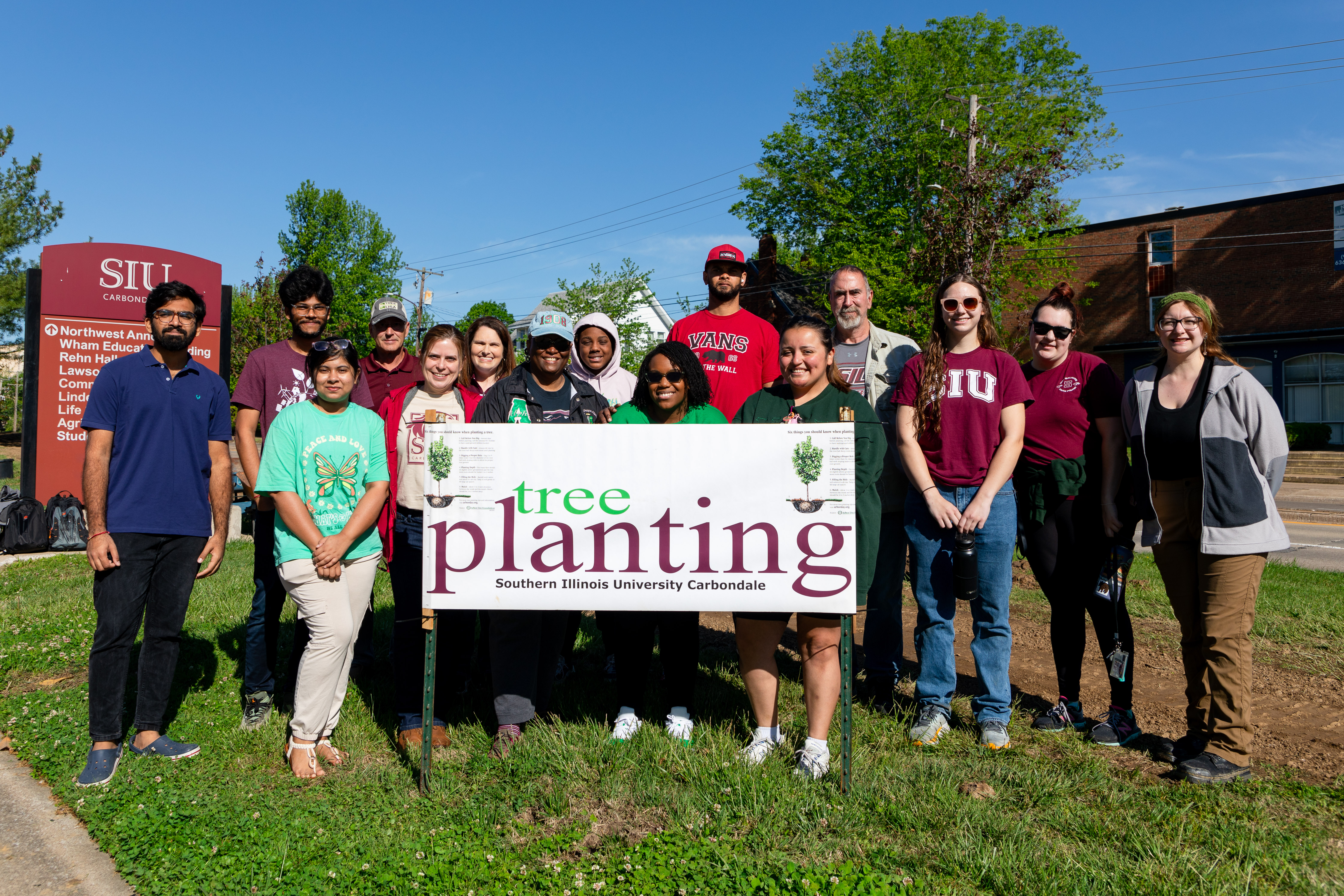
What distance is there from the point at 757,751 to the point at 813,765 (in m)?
0.27

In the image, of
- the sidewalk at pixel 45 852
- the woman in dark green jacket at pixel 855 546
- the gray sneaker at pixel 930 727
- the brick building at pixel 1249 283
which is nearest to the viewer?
the sidewalk at pixel 45 852

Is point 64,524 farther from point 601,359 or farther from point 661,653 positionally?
point 661,653

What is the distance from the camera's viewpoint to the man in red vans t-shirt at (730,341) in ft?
16.6

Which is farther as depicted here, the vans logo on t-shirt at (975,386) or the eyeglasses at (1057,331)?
the eyeglasses at (1057,331)

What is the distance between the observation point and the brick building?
29.8 m

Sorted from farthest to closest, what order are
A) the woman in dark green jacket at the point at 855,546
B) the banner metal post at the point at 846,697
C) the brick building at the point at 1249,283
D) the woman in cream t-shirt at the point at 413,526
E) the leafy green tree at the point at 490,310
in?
the leafy green tree at the point at 490,310 → the brick building at the point at 1249,283 → the woman in cream t-shirt at the point at 413,526 → the woman in dark green jacket at the point at 855,546 → the banner metal post at the point at 846,697

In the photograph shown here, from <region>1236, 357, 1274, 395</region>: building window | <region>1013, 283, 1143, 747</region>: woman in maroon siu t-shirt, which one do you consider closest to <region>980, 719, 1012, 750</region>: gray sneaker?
<region>1013, 283, 1143, 747</region>: woman in maroon siu t-shirt

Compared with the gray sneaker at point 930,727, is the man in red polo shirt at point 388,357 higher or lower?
higher

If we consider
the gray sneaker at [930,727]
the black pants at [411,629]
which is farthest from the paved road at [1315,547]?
the black pants at [411,629]

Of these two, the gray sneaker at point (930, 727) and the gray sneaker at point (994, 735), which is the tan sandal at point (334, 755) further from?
the gray sneaker at point (994, 735)

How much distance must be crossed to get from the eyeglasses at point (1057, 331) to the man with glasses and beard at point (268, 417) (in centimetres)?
367

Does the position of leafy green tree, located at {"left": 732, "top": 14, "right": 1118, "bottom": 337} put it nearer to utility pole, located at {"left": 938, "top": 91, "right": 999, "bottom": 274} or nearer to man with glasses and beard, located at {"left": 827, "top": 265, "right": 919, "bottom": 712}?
utility pole, located at {"left": 938, "top": 91, "right": 999, "bottom": 274}

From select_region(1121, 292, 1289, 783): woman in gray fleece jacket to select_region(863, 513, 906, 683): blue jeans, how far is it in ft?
3.90

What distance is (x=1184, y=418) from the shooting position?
388 centimetres
